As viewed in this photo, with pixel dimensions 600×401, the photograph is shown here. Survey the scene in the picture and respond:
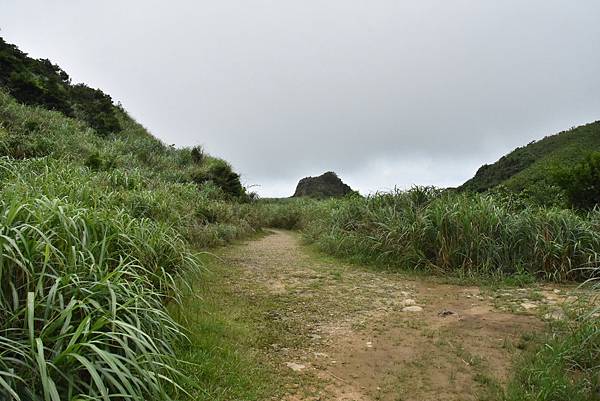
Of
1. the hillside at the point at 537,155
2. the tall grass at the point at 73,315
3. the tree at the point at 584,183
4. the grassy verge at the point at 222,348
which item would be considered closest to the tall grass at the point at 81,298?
the tall grass at the point at 73,315

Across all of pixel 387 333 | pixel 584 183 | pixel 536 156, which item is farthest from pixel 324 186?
pixel 387 333

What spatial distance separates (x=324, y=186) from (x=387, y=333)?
24.3 meters

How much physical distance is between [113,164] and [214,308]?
6.90 metres

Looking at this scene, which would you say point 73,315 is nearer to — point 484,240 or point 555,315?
point 555,315

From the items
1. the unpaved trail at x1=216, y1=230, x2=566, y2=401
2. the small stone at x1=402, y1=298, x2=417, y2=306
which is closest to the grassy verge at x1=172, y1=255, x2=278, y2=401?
the unpaved trail at x1=216, y1=230, x2=566, y2=401

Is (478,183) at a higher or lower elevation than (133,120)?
lower

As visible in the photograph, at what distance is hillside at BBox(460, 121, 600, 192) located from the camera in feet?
60.5

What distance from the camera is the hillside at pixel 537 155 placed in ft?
60.5

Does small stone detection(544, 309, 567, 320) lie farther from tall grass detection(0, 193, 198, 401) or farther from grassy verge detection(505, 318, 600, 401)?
tall grass detection(0, 193, 198, 401)

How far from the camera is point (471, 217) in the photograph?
539cm

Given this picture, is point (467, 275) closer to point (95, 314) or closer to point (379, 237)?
point (379, 237)

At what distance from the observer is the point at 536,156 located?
21.0 meters

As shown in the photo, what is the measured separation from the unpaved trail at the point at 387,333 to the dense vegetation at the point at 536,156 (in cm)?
1435

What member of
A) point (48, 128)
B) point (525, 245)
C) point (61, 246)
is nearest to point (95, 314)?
point (61, 246)
